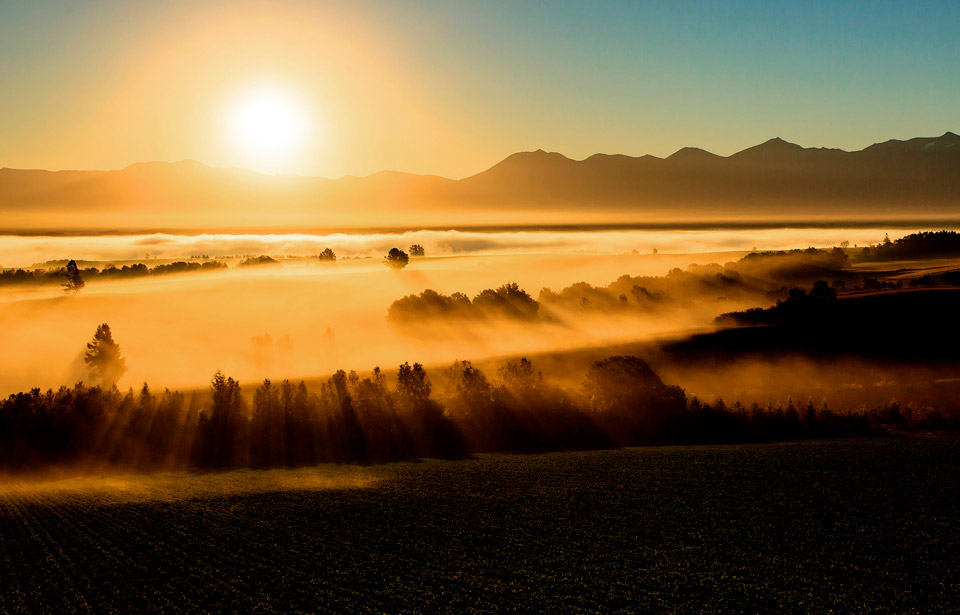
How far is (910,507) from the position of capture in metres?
48.7

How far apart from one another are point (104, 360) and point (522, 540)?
13822cm

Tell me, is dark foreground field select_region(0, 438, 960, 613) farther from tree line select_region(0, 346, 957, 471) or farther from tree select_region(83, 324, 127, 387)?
tree select_region(83, 324, 127, 387)

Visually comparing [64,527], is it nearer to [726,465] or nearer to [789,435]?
[726,465]

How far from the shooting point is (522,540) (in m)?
44.4

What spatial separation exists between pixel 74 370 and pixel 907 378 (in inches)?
Result: 6516

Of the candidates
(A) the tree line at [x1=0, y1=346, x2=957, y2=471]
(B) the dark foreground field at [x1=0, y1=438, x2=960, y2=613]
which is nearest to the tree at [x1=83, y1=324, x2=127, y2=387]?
(A) the tree line at [x1=0, y1=346, x2=957, y2=471]

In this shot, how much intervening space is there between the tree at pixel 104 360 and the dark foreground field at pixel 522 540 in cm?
9455

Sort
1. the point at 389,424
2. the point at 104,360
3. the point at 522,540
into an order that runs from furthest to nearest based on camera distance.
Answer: the point at 104,360 < the point at 389,424 < the point at 522,540

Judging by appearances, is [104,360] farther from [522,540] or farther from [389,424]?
[522,540]

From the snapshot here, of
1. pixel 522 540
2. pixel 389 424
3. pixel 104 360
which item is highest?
pixel 104 360

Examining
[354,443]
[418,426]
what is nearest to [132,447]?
[354,443]

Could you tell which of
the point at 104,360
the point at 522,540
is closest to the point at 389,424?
the point at 522,540

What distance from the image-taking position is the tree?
153125 millimetres

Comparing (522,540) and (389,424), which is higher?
(522,540)
